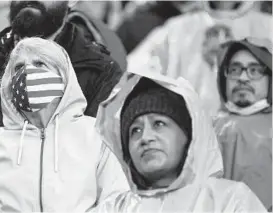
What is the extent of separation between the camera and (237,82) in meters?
2.08

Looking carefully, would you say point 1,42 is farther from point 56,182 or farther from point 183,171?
→ point 183,171

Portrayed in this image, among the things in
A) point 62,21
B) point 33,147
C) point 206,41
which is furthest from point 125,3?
point 33,147

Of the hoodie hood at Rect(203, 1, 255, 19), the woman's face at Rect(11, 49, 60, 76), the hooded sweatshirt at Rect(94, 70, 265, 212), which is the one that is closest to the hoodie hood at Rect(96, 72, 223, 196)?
the hooded sweatshirt at Rect(94, 70, 265, 212)

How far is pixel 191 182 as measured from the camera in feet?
5.98

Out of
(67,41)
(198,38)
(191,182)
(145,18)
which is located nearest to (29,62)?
(67,41)

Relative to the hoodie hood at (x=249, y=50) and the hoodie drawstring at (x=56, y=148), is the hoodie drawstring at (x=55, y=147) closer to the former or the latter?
the hoodie drawstring at (x=56, y=148)

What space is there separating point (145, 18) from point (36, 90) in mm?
703

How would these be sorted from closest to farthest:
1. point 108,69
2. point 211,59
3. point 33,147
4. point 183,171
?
point 183,171, point 33,147, point 108,69, point 211,59

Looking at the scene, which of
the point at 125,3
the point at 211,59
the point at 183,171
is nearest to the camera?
the point at 183,171

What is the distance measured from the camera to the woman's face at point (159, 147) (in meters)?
1.84

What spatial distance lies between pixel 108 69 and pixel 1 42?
0.20 meters

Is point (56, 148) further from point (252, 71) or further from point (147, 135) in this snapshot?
point (252, 71)

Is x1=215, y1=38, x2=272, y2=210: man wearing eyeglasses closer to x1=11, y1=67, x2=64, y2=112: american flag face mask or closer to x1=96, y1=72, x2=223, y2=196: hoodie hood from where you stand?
x1=96, y1=72, x2=223, y2=196: hoodie hood

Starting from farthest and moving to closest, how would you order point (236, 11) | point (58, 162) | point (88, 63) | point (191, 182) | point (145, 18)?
1. point (145, 18)
2. point (236, 11)
3. point (88, 63)
4. point (58, 162)
5. point (191, 182)
